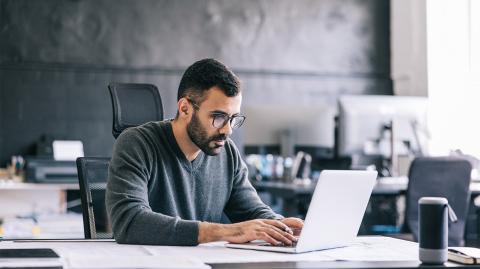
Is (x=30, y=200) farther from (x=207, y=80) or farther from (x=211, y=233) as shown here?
(x=211, y=233)

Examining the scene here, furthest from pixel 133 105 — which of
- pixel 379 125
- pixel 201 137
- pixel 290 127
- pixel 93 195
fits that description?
pixel 379 125

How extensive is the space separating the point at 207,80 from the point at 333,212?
27.0 inches

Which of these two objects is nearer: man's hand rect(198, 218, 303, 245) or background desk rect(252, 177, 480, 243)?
man's hand rect(198, 218, 303, 245)

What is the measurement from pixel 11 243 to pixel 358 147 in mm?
2976

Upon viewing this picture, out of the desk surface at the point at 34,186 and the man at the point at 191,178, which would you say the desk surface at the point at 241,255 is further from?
the desk surface at the point at 34,186

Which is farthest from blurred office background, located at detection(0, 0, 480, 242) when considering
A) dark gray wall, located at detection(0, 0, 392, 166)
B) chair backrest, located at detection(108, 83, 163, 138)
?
chair backrest, located at detection(108, 83, 163, 138)

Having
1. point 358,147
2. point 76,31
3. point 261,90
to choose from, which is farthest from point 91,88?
point 358,147

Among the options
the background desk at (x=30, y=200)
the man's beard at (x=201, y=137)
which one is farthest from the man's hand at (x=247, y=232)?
the background desk at (x=30, y=200)

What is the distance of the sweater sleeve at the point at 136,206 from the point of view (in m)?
2.17

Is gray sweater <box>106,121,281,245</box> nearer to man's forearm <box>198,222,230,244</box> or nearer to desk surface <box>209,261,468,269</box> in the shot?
man's forearm <box>198,222,230,244</box>

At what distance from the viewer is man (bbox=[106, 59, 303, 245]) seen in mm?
2166

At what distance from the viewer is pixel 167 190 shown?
2506 mm

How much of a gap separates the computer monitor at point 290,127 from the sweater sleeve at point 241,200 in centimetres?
220

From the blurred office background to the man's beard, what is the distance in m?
2.89
